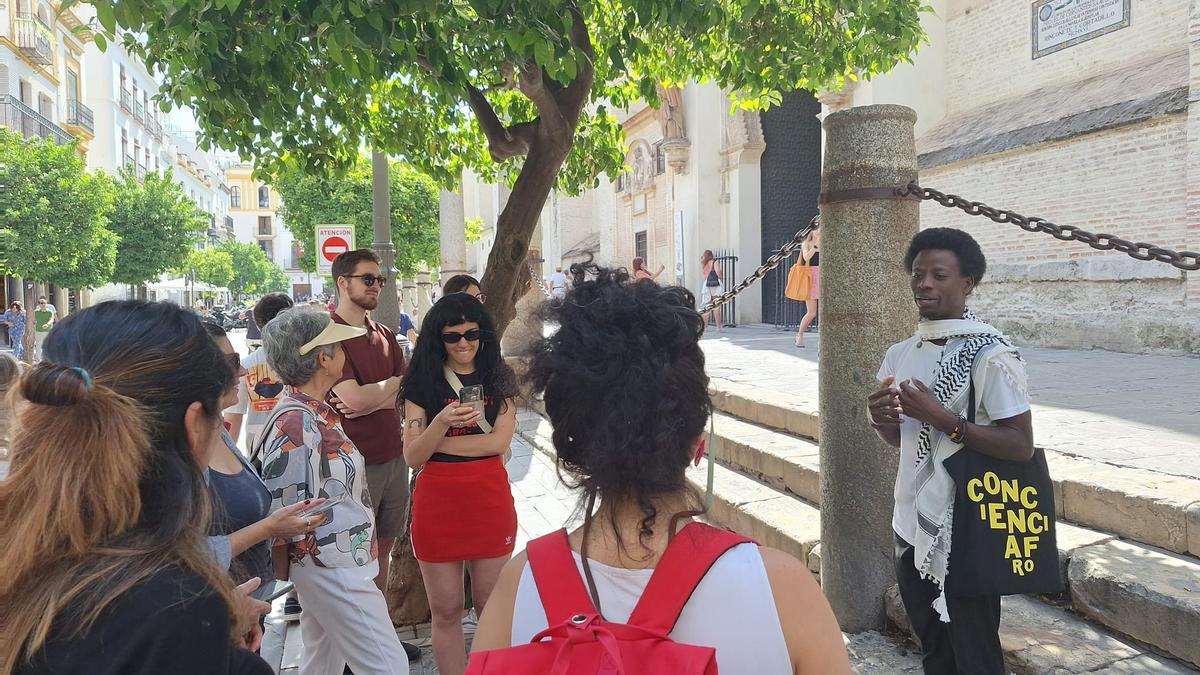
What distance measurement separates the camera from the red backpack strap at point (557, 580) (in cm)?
125

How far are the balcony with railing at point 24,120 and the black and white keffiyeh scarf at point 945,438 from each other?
30.3m

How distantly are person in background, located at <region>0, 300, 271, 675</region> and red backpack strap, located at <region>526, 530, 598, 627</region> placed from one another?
21.3 inches

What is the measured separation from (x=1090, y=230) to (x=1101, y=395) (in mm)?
4746

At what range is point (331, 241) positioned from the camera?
11.4 metres

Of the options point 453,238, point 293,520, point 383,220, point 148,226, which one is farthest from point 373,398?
point 148,226

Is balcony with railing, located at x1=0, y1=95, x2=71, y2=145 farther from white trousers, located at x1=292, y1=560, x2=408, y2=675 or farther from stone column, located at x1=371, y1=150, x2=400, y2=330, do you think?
white trousers, located at x1=292, y1=560, x2=408, y2=675

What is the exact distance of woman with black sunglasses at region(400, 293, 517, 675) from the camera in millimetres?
3365

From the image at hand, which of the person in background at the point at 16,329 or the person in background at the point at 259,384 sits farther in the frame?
the person in background at the point at 16,329

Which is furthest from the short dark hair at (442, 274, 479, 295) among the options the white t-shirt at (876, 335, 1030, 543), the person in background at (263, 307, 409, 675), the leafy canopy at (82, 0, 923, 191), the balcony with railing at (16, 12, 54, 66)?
the balcony with railing at (16, 12, 54, 66)

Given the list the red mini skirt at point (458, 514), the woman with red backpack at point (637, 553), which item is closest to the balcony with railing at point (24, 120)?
the red mini skirt at point (458, 514)

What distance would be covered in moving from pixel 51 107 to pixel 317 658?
3768 centimetres

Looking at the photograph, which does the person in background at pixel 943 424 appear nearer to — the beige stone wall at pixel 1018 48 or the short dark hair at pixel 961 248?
the short dark hair at pixel 961 248

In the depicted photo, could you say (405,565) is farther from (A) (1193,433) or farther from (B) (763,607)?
(A) (1193,433)

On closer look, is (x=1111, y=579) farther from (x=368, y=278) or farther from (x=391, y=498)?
(x=368, y=278)
